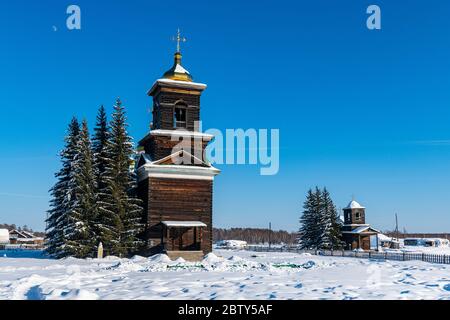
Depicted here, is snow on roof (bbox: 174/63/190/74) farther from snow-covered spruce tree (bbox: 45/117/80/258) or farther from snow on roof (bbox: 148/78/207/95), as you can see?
snow-covered spruce tree (bbox: 45/117/80/258)

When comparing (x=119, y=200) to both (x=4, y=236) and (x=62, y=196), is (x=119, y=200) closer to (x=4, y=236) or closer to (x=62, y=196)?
(x=62, y=196)

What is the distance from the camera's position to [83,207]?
32438 millimetres

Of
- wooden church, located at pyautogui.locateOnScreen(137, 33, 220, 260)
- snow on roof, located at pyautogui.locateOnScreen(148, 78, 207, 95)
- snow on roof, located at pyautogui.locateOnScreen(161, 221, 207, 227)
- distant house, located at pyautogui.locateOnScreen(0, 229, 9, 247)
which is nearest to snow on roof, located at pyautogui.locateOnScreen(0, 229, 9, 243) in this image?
distant house, located at pyautogui.locateOnScreen(0, 229, 9, 247)

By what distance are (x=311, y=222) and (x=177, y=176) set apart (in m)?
34.3

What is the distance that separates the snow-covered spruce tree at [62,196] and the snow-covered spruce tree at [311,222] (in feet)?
119

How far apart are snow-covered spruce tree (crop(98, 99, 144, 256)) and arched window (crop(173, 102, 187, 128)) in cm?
402

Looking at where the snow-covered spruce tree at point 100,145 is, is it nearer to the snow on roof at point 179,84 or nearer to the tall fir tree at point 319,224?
the snow on roof at point 179,84

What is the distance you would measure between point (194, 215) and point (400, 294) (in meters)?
21.8

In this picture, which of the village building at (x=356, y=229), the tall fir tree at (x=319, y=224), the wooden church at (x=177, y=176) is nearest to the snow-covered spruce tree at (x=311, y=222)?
the tall fir tree at (x=319, y=224)

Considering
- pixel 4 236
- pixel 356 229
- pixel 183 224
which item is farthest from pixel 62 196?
pixel 4 236

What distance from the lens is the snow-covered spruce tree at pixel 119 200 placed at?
32.0m

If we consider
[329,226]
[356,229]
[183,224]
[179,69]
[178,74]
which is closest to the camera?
[183,224]
